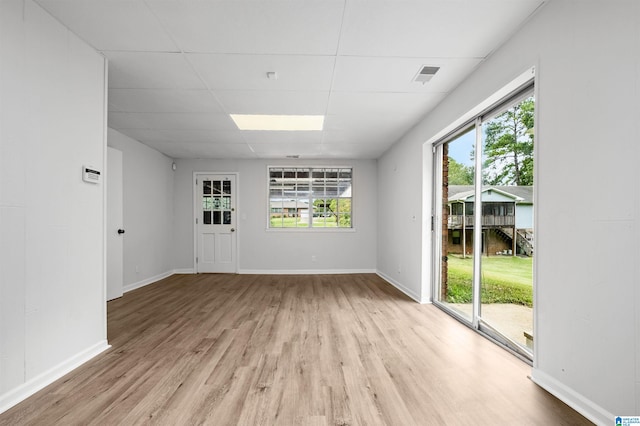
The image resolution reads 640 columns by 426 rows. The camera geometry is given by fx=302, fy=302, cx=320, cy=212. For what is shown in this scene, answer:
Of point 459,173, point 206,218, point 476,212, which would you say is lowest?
point 206,218

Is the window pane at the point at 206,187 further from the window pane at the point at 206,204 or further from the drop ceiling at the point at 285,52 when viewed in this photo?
the drop ceiling at the point at 285,52

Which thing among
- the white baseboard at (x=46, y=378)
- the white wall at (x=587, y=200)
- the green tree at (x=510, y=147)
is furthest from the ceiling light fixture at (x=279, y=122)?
the white baseboard at (x=46, y=378)

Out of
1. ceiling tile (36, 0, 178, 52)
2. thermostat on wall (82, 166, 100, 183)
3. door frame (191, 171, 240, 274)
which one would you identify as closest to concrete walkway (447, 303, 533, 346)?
ceiling tile (36, 0, 178, 52)

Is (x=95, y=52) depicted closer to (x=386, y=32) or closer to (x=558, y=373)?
(x=386, y=32)

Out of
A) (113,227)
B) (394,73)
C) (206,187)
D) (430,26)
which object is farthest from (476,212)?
(206,187)

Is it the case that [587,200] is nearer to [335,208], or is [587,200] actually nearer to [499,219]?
[499,219]

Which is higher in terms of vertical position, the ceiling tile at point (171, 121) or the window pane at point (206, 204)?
the ceiling tile at point (171, 121)

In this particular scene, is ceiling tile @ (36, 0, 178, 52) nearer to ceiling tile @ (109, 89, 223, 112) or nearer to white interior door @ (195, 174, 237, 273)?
ceiling tile @ (109, 89, 223, 112)

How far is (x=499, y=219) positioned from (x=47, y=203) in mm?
3476

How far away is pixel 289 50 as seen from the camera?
94.9 inches

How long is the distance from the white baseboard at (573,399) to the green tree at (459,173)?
1.83 metres

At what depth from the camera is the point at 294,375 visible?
2.12 meters

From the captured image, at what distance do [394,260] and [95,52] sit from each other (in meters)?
4.72

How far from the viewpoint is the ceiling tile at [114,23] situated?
194cm
